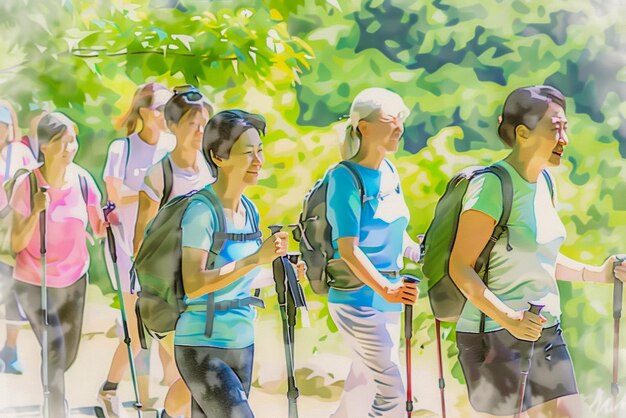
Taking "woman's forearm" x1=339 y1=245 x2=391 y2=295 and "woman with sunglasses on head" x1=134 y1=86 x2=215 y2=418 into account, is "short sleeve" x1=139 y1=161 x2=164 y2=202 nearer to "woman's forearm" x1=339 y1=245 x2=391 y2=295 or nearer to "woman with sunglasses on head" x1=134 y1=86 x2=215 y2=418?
A: "woman with sunglasses on head" x1=134 y1=86 x2=215 y2=418

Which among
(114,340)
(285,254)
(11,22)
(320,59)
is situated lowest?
(114,340)

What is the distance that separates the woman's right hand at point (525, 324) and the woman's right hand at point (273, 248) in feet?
3.44

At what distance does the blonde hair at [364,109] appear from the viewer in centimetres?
324

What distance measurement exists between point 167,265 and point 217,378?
1.85 feet

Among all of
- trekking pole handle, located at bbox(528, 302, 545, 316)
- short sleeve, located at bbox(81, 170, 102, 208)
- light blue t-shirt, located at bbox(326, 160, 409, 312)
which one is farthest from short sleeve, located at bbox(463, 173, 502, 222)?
short sleeve, located at bbox(81, 170, 102, 208)

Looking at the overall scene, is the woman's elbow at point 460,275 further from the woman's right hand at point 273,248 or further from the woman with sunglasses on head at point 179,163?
the woman with sunglasses on head at point 179,163

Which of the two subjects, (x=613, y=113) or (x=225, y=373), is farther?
(x=613, y=113)

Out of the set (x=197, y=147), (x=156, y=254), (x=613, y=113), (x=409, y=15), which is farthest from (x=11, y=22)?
(x=613, y=113)

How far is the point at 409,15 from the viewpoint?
3.28 meters

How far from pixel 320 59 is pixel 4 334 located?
196 cm

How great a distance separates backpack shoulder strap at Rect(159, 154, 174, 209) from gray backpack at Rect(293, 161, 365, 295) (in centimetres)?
60

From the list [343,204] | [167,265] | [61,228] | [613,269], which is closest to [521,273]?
[613,269]

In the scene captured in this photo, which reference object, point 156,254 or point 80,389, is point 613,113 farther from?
point 80,389

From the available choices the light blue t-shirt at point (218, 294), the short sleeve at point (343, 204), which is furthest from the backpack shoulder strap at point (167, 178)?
the short sleeve at point (343, 204)
